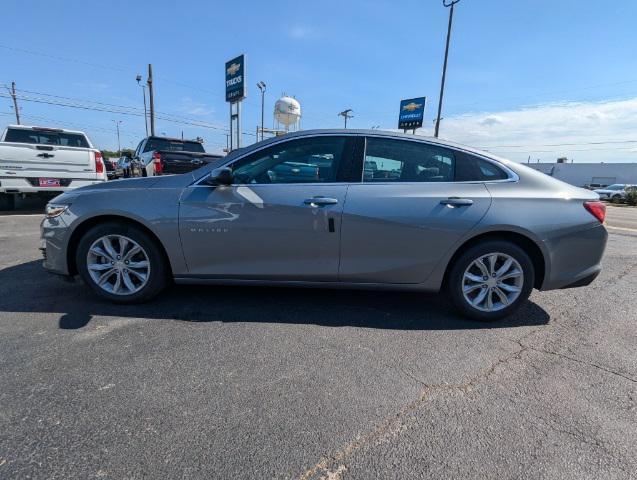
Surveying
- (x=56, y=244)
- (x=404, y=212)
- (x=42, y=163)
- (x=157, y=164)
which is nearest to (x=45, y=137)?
(x=42, y=163)

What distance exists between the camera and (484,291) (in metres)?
3.42

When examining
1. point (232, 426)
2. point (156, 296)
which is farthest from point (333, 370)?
point (156, 296)

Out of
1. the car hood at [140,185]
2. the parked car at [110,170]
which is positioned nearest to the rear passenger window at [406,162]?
the car hood at [140,185]

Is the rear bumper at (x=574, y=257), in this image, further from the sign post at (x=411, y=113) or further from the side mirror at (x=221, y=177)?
the sign post at (x=411, y=113)

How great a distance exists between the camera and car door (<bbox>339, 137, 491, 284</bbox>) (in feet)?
10.7

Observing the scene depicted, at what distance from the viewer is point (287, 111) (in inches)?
1276

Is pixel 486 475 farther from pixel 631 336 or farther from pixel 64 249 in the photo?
pixel 64 249

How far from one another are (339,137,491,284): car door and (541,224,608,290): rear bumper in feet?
2.40

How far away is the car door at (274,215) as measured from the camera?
3316 mm

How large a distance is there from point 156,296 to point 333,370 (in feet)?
6.54

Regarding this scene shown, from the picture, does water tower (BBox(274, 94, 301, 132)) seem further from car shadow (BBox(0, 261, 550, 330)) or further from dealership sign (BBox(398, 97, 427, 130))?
car shadow (BBox(0, 261, 550, 330))

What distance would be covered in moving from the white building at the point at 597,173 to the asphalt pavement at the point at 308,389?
5648 centimetres

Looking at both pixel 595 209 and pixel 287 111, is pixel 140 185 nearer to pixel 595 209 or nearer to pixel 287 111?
pixel 595 209

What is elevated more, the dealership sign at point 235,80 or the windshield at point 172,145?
Answer: the dealership sign at point 235,80
